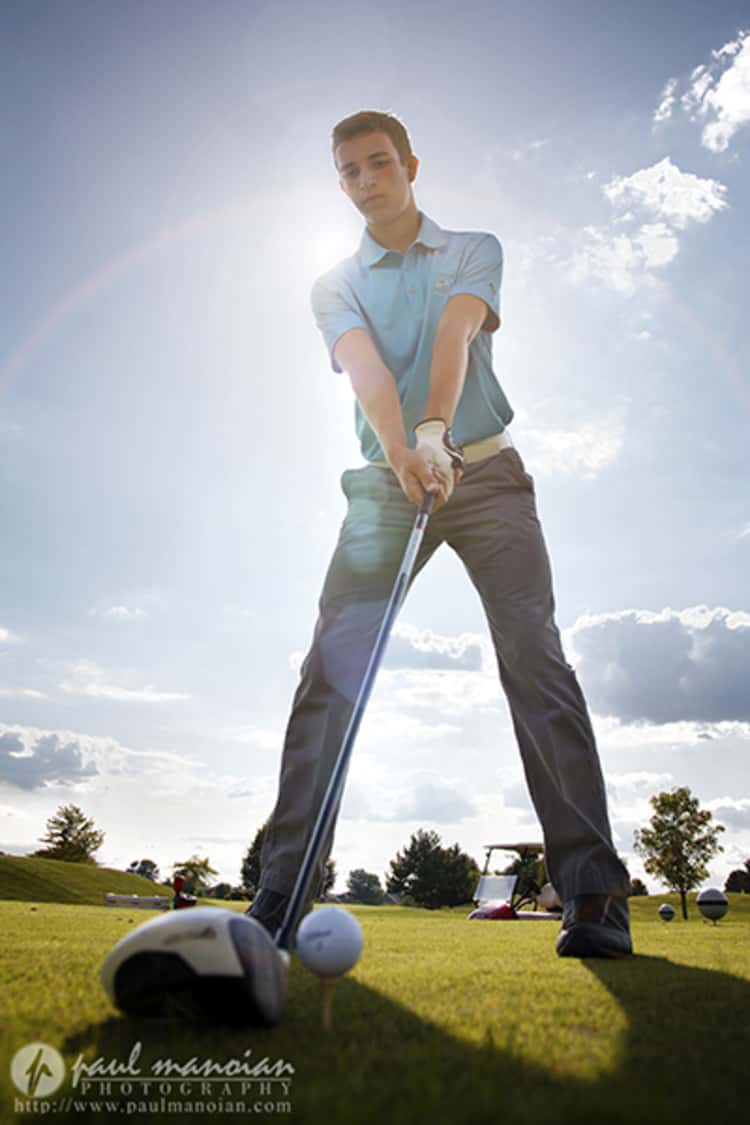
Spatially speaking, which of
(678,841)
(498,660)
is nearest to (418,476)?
(498,660)

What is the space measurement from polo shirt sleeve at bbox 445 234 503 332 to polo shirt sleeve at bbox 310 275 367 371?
561mm

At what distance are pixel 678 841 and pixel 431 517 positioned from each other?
42.4 meters

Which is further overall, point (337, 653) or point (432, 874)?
point (432, 874)

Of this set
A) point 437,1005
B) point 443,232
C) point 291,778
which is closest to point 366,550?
point 291,778

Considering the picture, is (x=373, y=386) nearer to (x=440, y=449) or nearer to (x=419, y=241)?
(x=440, y=449)

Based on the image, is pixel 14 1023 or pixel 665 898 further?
pixel 665 898

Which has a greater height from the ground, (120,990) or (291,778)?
(291,778)

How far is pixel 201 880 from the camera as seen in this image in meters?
58.6

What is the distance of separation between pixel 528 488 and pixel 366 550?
971 millimetres

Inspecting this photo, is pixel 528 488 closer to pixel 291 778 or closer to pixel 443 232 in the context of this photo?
pixel 443 232

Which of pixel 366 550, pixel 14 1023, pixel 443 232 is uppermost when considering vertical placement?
pixel 443 232

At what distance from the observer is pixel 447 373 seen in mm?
3979

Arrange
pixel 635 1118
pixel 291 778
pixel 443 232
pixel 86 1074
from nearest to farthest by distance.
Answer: pixel 635 1118
pixel 86 1074
pixel 291 778
pixel 443 232

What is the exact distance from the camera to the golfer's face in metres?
4.32
